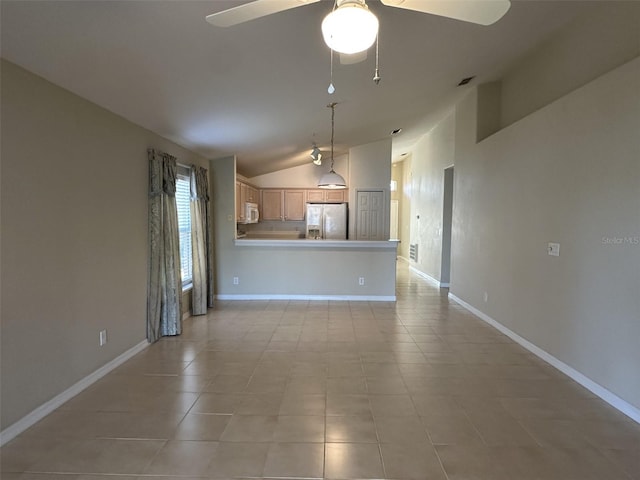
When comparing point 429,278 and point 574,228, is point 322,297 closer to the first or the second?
point 429,278

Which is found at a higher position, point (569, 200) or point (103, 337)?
point (569, 200)

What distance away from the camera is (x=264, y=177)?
7926mm

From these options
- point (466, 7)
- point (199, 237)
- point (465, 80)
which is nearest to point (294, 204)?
point (199, 237)

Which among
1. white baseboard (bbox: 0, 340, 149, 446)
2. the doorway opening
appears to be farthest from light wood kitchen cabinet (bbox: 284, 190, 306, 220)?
white baseboard (bbox: 0, 340, 149, 446)

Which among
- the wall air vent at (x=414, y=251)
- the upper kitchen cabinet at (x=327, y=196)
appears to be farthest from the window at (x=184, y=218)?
the wall air vent at (x=414, y=251)

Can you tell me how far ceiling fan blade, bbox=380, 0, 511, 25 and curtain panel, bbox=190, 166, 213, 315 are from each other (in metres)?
3.82

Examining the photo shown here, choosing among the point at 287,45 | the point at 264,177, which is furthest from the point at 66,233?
the point at 264,177

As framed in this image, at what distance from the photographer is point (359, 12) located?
4.52 ft

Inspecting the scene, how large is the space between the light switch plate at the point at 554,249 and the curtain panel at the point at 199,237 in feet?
13.9

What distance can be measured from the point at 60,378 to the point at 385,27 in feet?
11.9

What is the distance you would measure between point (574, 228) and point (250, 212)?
5220 millimetres

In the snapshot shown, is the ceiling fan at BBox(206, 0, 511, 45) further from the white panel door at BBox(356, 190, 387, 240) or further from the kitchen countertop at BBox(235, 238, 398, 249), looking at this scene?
the white panel door at BBox(356, 190, 387, 240)

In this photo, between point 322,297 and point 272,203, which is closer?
point 322,297

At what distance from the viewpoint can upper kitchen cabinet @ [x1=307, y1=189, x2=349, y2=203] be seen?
25.0ft
